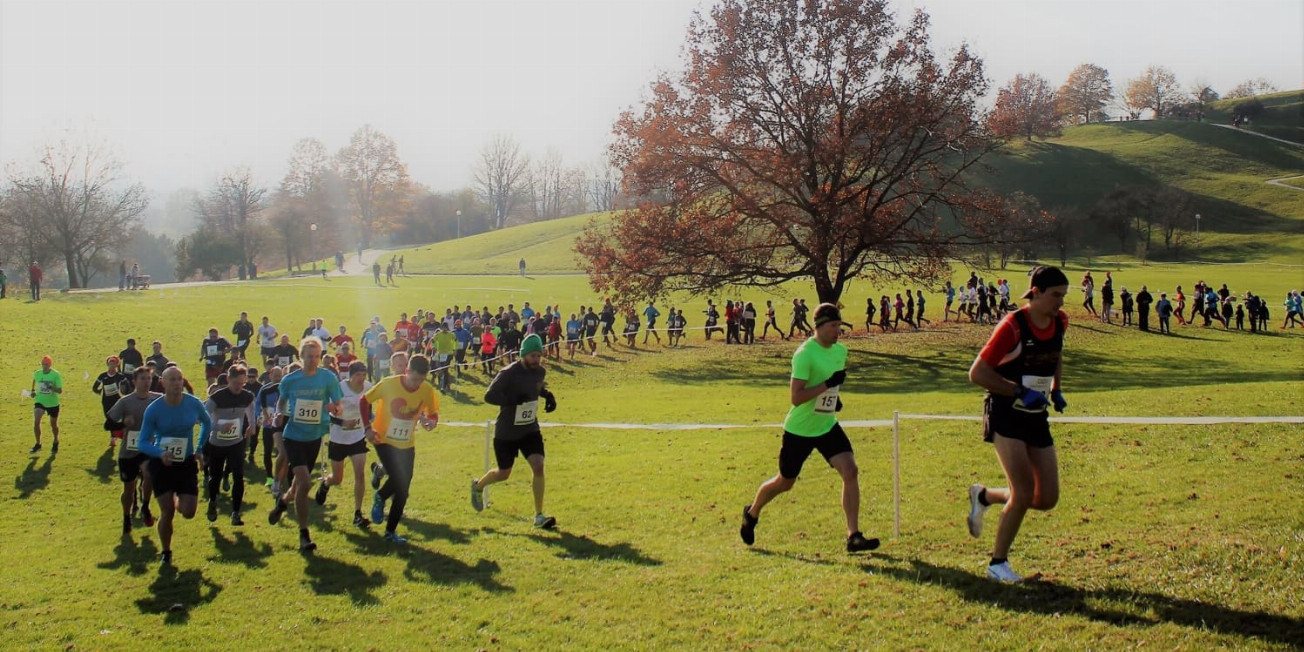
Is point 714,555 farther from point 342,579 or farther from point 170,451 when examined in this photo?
point 170,451

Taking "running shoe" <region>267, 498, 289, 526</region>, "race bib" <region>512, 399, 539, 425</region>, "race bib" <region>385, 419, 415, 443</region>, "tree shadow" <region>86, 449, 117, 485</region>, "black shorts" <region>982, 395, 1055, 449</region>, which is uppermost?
"black shorts" <region>982, 395, 1055, 449</region>

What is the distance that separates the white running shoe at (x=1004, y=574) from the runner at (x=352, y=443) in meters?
7.04

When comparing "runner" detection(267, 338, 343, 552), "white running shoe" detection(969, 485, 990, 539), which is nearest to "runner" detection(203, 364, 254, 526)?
"runner" detection(267, 338, 343, 552)

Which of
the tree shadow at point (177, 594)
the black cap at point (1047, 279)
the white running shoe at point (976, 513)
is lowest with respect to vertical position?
the tree shadow at point (177, 594)

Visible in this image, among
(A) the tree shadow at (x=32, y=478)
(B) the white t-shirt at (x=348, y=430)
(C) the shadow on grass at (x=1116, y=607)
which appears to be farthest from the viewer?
(A) the tree shadow at (x=32, y=478)

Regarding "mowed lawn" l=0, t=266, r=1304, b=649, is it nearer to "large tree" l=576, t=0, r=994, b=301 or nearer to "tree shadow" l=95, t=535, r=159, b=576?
"tree shadow" l=95, t=535, r=159, b=576

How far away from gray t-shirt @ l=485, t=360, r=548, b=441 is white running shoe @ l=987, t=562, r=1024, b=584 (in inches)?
195

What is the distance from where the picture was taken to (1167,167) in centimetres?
11181

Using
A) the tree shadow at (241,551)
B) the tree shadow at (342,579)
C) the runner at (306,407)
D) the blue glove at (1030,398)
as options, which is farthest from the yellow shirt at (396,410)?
the blue glove at (1030,398)

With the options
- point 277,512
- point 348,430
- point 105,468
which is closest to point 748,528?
point 348,430

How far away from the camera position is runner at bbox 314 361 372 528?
10336 millimetres

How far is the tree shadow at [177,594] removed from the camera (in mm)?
7484

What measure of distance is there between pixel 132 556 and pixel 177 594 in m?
2.27

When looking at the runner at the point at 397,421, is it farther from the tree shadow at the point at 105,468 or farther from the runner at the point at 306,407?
the tree shadow at the point at 105,468
